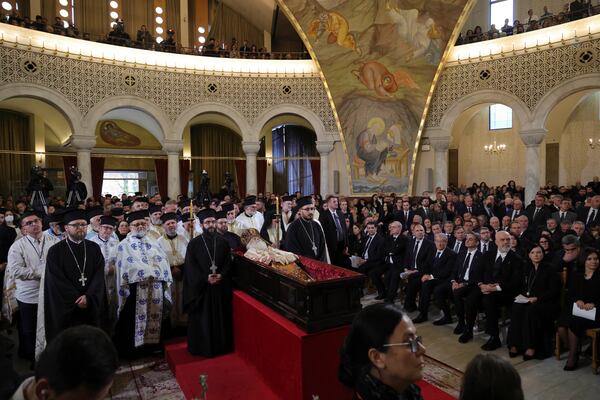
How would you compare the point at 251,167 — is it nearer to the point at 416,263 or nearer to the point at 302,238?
the point at 416,263

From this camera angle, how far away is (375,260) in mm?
7801

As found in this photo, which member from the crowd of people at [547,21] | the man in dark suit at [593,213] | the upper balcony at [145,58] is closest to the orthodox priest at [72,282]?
the man in dark suit at [593,213]

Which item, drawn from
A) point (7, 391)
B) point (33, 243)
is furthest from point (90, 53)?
point (7, 391)

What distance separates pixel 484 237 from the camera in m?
6.14

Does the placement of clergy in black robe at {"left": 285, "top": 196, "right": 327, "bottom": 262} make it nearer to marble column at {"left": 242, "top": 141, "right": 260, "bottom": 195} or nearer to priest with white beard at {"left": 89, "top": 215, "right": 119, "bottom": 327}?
priest with white beard at {"left": 89, "top": 215, "right": 119, "bottom": 327}

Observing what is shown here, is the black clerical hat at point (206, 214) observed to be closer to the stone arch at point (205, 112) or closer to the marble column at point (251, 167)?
the stone arch at point (205, 112)

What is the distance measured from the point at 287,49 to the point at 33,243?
1800cm

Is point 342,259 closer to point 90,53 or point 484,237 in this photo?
point 484,237

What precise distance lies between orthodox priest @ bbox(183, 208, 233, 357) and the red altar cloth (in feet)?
2.68

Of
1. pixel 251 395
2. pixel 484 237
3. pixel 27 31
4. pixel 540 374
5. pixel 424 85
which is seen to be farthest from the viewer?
pixel 424 85

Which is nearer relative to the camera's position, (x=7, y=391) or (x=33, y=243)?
(x=7, y=391)

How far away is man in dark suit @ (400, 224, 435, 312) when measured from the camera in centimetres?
666

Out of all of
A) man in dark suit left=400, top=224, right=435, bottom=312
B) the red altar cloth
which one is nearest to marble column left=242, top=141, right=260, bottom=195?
man in dark suit left=400, top=224, right=435, bottom=312

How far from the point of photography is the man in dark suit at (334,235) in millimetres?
7668
